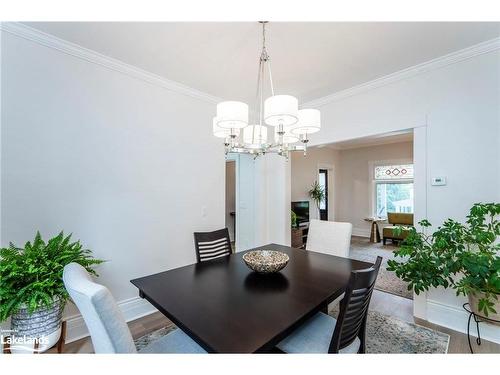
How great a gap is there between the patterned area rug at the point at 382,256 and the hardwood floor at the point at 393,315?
0.18m

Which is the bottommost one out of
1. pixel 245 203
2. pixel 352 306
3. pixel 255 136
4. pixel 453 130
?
pixel 352 306

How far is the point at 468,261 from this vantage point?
165cm

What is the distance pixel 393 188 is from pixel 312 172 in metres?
2.25

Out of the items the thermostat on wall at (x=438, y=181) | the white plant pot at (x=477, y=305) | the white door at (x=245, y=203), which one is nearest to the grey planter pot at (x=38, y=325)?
the white door at (x=245, y=203)

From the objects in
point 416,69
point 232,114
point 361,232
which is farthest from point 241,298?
point 361,232

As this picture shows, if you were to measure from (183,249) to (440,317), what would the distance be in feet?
9.28

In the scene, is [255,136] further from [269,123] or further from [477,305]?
[477,305]

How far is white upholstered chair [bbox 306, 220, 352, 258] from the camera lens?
89.0 inches

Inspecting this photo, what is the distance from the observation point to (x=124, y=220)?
7.71ft

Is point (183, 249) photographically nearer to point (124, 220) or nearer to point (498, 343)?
point (124, 220)

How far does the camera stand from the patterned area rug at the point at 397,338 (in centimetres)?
188
